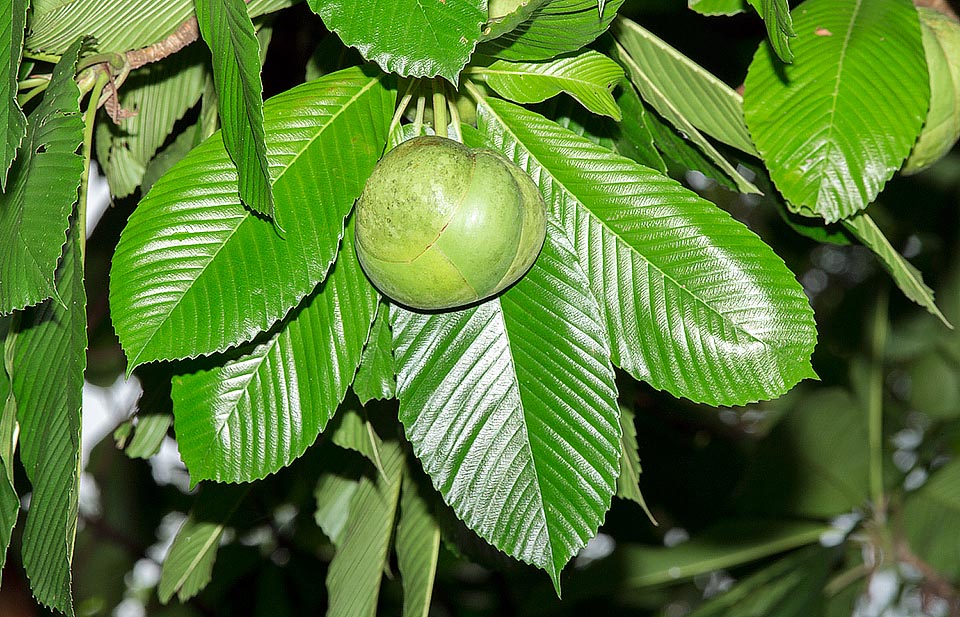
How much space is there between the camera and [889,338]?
260 centimetres

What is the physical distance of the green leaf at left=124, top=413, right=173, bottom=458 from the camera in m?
1.15

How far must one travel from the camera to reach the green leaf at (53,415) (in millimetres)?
748

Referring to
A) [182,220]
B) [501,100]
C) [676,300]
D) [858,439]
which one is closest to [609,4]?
[501,100]

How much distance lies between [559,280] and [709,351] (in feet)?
0.46

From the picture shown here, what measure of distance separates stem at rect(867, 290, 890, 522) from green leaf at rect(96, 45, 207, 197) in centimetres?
181

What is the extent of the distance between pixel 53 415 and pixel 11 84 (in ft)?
0.99

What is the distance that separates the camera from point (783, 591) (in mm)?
1994

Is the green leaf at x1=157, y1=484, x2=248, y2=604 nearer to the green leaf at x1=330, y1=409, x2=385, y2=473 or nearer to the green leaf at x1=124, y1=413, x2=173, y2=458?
the green leaf at x1=124, y1=413, x2=173, y2=458

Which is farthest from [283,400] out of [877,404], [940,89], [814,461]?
[877,404]

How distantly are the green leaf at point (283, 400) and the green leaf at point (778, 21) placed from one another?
38 centimetres

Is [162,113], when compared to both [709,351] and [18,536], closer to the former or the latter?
[709,351]

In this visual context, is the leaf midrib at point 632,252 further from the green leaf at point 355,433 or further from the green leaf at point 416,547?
the green leaf at point 416,547

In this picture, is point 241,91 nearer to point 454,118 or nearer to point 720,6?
point 454,118

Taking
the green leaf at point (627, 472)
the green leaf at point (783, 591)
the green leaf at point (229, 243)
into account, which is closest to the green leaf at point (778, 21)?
the green leaf at point (229, 243)
